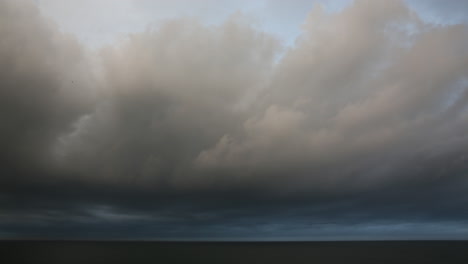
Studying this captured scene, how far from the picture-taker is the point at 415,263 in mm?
133750

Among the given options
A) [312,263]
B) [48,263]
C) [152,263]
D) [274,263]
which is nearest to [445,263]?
[312,263]

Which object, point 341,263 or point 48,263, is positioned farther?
point 341,263

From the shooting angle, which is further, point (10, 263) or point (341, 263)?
point (341, 263)

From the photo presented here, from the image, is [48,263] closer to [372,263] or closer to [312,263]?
[312,263]

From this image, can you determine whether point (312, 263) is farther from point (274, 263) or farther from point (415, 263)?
point (415, 263)

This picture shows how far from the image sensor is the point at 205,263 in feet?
428

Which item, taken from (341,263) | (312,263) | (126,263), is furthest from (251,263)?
(126,263)

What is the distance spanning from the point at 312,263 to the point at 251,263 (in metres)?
28.3

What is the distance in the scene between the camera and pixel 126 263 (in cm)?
12344

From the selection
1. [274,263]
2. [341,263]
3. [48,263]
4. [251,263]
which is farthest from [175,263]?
[341,263]

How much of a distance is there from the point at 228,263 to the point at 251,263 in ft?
32.7

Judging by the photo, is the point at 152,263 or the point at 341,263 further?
the point at 341,263

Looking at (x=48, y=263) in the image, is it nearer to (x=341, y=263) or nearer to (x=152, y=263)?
(x=152, y=263)

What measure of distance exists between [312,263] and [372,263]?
26.3m
